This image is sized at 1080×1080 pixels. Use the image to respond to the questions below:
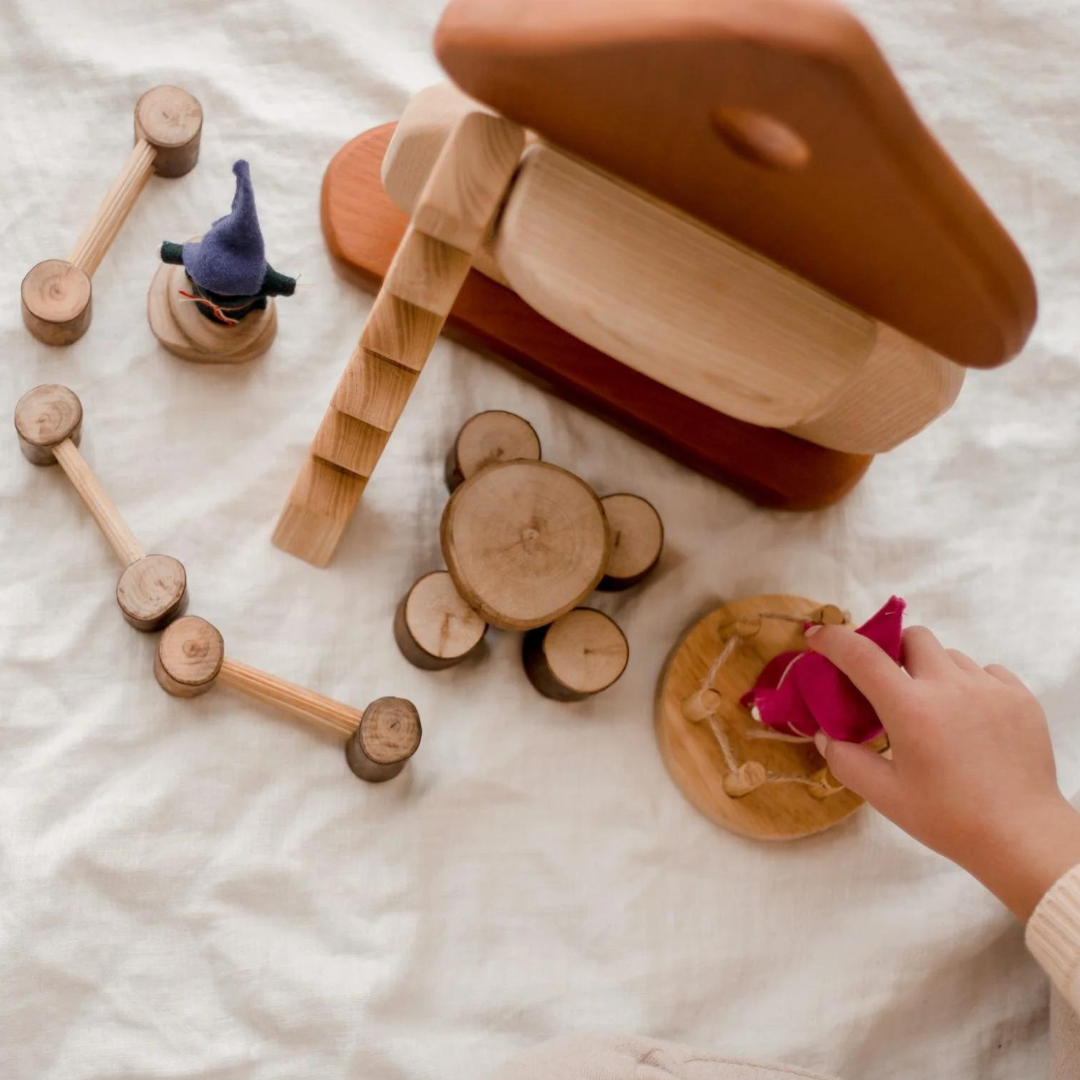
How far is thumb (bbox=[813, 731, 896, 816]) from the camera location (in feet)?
1.79

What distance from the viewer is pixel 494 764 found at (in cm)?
62

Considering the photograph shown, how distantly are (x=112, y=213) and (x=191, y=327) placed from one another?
8 centimetres

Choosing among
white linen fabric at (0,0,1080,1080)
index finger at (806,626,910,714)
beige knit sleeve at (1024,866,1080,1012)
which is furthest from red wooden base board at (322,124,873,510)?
beige knit sleeve at (1024,866,1080,1012)

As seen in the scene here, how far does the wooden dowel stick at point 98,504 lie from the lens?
22.9 inches

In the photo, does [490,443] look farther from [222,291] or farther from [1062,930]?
[1062,930]

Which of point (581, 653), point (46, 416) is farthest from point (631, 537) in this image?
point (46, 416)

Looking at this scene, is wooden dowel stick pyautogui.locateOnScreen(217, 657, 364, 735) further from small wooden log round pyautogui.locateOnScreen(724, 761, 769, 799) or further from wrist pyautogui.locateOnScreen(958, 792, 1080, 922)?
wrist pyautogui.locateOnScreen(958, 792, 1080, 922)

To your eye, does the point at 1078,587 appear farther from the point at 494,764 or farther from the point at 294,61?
the point at 294,61

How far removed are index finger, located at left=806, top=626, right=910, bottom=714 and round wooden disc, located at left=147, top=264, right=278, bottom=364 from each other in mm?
337

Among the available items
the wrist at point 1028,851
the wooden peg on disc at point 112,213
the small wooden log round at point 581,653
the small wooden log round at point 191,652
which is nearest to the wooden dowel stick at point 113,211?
the wooden peg on disc at point 112,213

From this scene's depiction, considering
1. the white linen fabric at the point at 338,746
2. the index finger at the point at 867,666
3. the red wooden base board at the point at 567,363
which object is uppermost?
the index finger at the point at 867,666

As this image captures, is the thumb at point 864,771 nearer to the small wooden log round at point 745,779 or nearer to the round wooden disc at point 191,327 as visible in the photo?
the small wooden log round at point 745,779

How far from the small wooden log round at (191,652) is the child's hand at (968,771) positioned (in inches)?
11.6

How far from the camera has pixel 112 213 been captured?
24.5 inches
